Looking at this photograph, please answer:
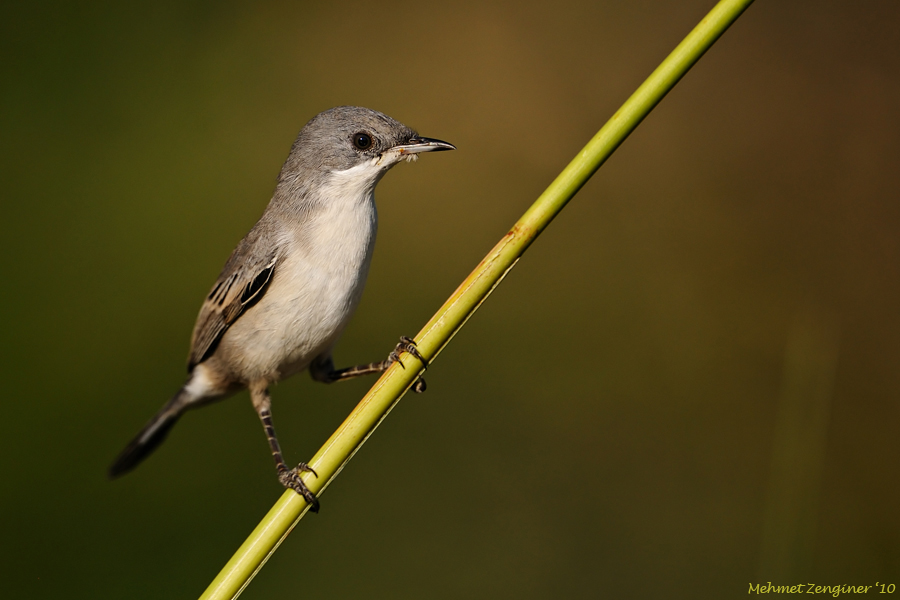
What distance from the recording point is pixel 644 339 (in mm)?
4469

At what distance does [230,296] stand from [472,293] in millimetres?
A: 1611

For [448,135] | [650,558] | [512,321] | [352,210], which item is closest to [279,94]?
[448,135]

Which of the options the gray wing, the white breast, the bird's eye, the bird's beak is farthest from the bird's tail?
the bird's beak

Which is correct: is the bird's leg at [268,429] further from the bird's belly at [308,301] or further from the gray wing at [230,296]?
the gray wing at [230,296]

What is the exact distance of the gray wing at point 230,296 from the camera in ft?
8.35

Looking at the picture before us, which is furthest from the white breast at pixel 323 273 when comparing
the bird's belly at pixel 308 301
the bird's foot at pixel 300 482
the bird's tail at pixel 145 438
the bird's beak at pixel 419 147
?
the bird's tail at pixel 145 438

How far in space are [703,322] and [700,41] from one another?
3693 millimetres

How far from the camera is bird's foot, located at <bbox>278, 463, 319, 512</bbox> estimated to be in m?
1.48

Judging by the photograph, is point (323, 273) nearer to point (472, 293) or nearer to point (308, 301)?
point (308, 301)

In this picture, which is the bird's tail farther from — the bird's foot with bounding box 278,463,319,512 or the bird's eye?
the bird's eye

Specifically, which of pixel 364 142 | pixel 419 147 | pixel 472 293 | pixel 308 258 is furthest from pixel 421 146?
pixel 472 293

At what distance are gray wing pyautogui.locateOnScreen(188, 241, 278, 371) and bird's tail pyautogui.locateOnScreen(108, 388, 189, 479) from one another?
0.24 m

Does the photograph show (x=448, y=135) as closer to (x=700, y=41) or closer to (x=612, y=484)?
(x=612, y=484)

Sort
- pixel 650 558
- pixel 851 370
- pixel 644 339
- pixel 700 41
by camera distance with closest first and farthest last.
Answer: pixel 700 41
pixel 650 558
pixel 851 370
pixel 644 339
